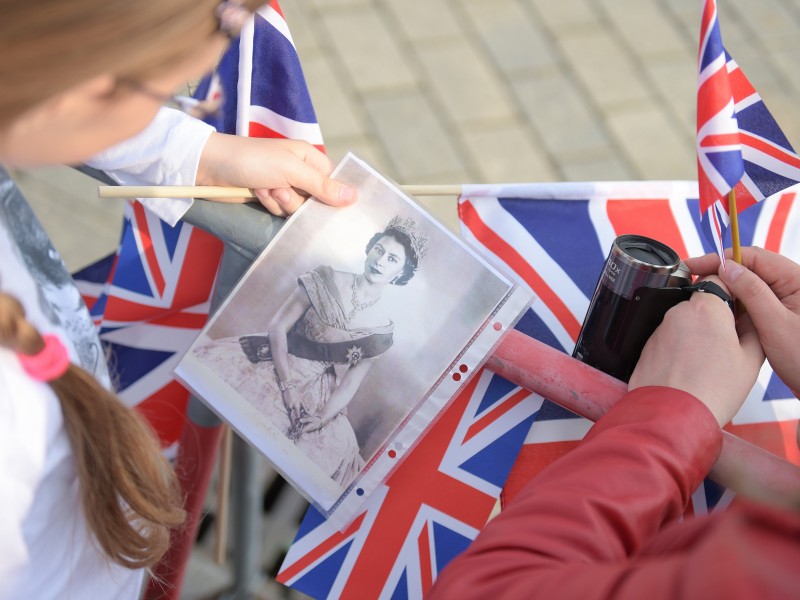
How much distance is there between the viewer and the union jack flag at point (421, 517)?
82cm

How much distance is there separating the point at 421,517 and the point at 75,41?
0.53 meters

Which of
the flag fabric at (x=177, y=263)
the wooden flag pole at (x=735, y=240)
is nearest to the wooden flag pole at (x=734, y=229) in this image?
the wooden flag pole at (x=735, y=240)

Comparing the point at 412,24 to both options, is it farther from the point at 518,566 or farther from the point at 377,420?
the point at 518,566

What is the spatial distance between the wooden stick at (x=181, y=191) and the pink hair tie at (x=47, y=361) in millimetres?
190

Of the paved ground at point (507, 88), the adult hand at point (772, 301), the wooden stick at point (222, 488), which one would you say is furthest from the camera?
the paved ground at point (507, 88)

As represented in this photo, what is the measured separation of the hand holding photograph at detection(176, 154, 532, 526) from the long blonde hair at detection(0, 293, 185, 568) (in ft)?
0.34

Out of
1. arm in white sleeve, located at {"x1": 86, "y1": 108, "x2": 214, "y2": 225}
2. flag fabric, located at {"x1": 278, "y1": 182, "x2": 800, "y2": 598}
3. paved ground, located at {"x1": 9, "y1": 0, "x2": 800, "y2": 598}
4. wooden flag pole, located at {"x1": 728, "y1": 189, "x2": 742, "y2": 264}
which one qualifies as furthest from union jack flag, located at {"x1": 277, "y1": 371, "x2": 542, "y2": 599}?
paved ground, located at {"x1": 9, "y1": 0, "x2": 800, "y2": 598}

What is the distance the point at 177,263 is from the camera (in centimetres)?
105

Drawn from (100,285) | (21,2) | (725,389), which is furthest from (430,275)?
(100,285)

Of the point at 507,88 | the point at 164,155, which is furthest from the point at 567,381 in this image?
the point at 507,88

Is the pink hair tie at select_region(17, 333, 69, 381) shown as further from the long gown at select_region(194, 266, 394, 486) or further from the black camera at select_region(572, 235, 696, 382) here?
the black camera at select_region(572, 235, 696, 382)

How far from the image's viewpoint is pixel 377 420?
2.61 feet

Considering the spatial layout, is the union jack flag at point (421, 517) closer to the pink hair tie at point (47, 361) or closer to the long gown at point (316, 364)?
the long gown at point (316, 364)

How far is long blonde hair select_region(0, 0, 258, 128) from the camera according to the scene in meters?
0.52
